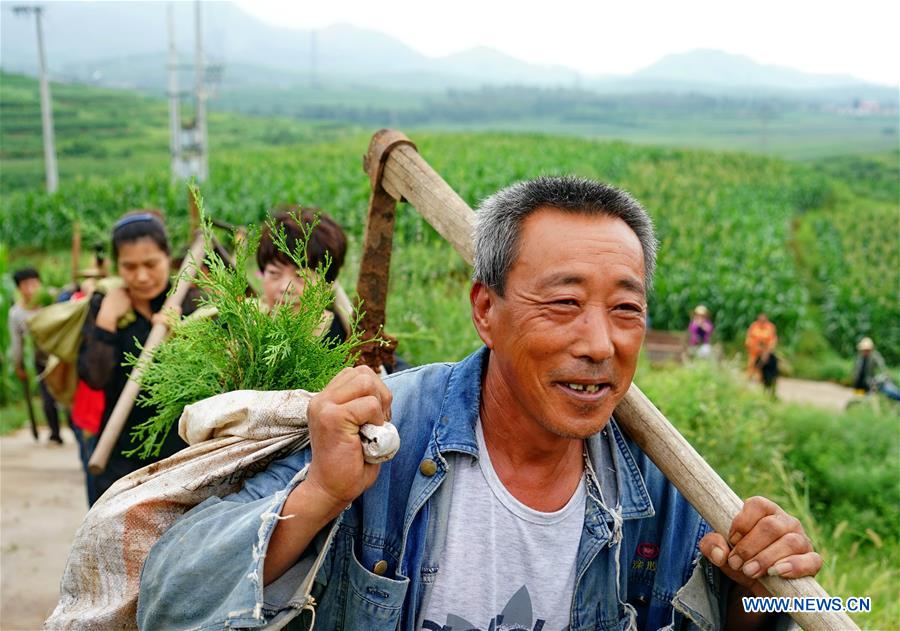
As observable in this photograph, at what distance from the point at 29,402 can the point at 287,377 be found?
7648 mm

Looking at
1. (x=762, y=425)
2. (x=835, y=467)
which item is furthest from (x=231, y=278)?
(x=835, y=467)

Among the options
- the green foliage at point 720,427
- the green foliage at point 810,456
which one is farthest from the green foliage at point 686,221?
the green foliage at point 810,456

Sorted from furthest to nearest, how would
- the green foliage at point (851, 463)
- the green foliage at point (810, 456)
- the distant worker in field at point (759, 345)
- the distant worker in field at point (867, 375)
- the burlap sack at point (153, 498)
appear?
the distant worker in field at point (759, 345), the distant worker in field at point (867, 375), the green foliage at point (851, 463), the green foliage at point (810, 456), the burlap sack at point (153, 498)

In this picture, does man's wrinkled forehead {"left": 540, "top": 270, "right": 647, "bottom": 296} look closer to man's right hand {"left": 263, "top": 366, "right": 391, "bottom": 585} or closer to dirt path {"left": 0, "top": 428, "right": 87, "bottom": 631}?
man's right hand {"left": 263, "top": 366, "right": 391, "bottom": 585}

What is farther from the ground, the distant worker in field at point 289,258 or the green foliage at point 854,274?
the distant worker in field at point 289,258

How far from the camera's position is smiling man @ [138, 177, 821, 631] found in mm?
1708

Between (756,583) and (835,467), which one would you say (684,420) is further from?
(756,583)

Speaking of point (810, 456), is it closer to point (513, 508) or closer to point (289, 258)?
point (289, 258)

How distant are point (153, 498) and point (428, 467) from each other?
569mm

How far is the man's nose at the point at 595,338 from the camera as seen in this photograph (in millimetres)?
1803

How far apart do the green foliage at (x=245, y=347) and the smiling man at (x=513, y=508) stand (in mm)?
241

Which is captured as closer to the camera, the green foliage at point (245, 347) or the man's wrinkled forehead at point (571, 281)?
the man's wrinkled forehead at point (571, 281)

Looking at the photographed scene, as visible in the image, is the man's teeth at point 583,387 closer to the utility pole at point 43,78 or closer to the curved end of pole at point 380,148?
the curved end of pole at point 380,148

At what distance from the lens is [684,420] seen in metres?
6.39
